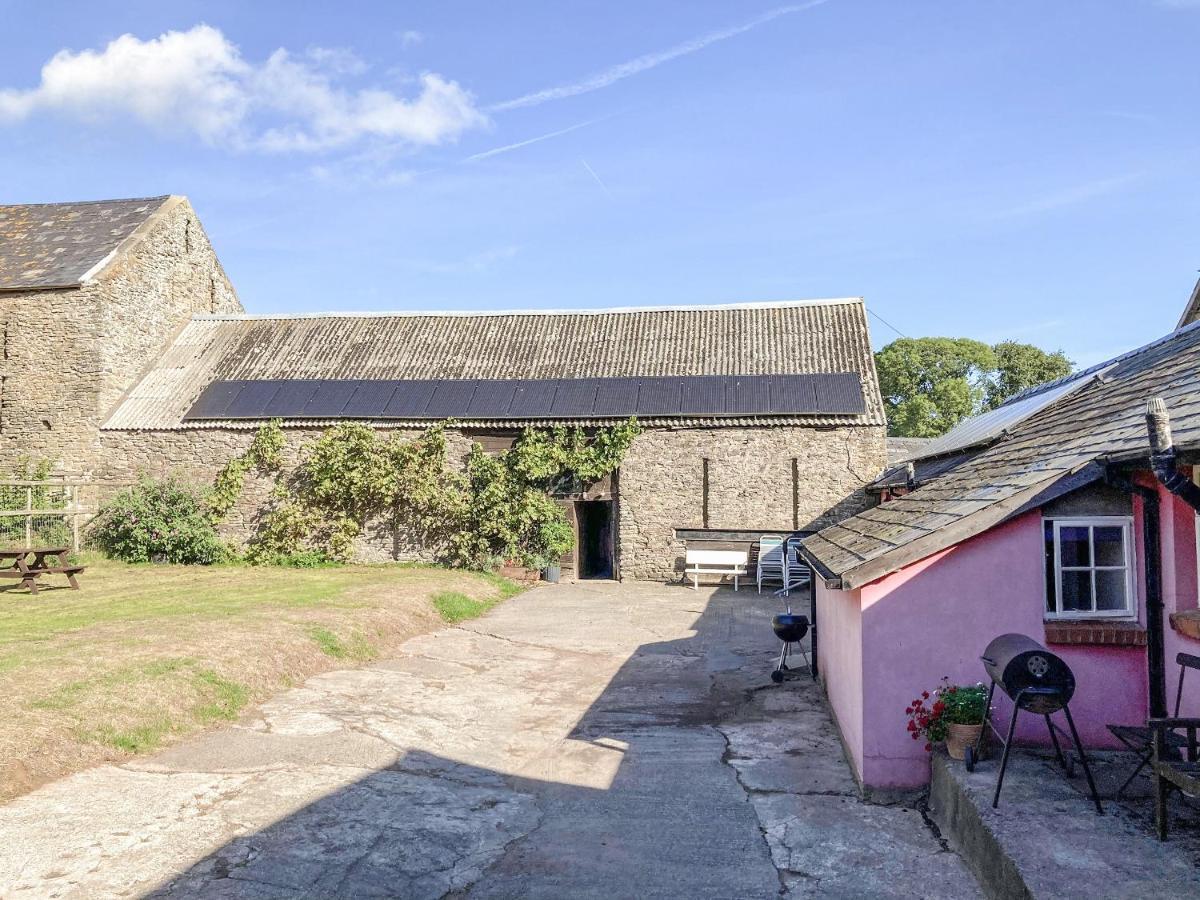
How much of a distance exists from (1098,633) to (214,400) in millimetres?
21768

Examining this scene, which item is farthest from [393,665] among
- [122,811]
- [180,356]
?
[180,356]

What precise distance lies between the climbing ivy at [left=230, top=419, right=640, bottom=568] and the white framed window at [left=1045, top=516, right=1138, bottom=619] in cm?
1431

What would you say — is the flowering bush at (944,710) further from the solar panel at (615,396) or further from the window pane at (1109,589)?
the solar panel at (615,396)

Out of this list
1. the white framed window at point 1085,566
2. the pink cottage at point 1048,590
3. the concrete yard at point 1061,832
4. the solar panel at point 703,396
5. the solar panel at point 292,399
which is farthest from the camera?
the solar panel at point 292,399

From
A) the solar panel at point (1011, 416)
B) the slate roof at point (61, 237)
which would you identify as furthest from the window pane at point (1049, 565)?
the slate roof at point (61, 237)

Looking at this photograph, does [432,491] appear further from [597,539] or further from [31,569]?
[31,569]

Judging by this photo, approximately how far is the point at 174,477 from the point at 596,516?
1125 centimetres

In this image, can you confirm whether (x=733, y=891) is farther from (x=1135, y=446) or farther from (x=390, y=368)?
(x=390, y=368)

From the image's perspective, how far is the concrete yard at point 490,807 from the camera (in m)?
5.53

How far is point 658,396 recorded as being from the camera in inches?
848

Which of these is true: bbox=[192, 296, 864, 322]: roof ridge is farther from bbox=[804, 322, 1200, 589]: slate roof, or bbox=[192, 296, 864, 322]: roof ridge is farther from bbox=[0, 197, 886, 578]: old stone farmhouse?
bbox=[804, 322, 1200, 589]: slate roof

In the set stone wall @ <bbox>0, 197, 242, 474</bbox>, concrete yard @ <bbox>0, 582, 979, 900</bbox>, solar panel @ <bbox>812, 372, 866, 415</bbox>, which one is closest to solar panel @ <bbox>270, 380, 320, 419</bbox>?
stone wall @ <bbox>0, 197, 242, 474</bbox>

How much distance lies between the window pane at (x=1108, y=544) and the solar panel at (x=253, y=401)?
19849mm

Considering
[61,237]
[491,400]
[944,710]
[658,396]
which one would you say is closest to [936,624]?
[944,710]
